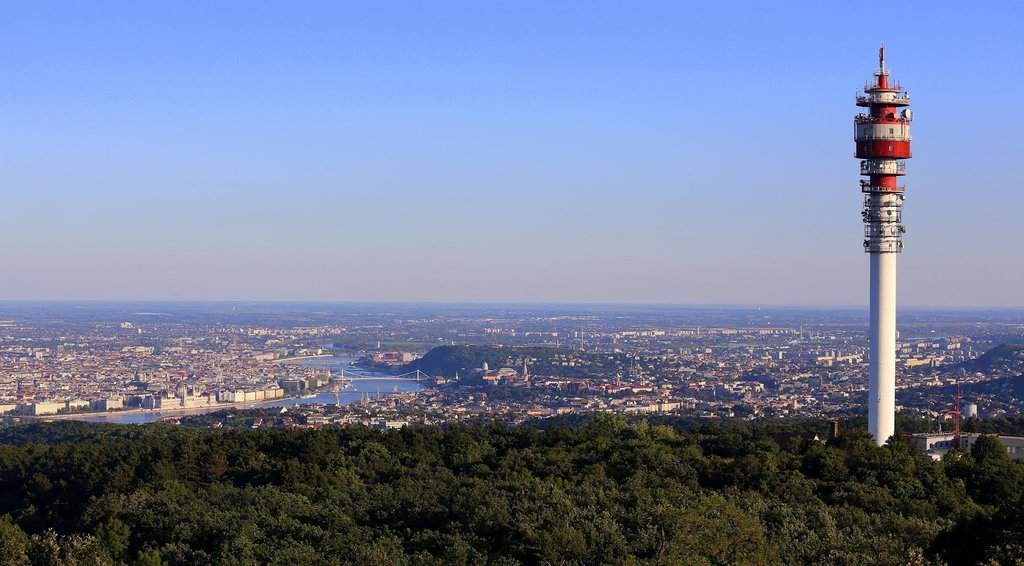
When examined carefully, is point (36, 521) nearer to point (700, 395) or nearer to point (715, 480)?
point (715, 480)

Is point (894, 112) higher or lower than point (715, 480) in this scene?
higher

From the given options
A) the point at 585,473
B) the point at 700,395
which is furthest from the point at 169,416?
the point at 585,473

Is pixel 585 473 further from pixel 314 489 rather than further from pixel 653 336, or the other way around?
pixel 653 336

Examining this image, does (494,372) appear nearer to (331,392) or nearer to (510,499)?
(331,392)

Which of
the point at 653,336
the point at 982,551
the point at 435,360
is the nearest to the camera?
the point at 982,551

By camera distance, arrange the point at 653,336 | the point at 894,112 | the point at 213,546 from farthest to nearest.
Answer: the point at 653,336 → the point at 894,112 → the point at 213,546

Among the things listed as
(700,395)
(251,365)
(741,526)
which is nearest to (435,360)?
(251,365)

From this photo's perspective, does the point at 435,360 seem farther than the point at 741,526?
Yes
